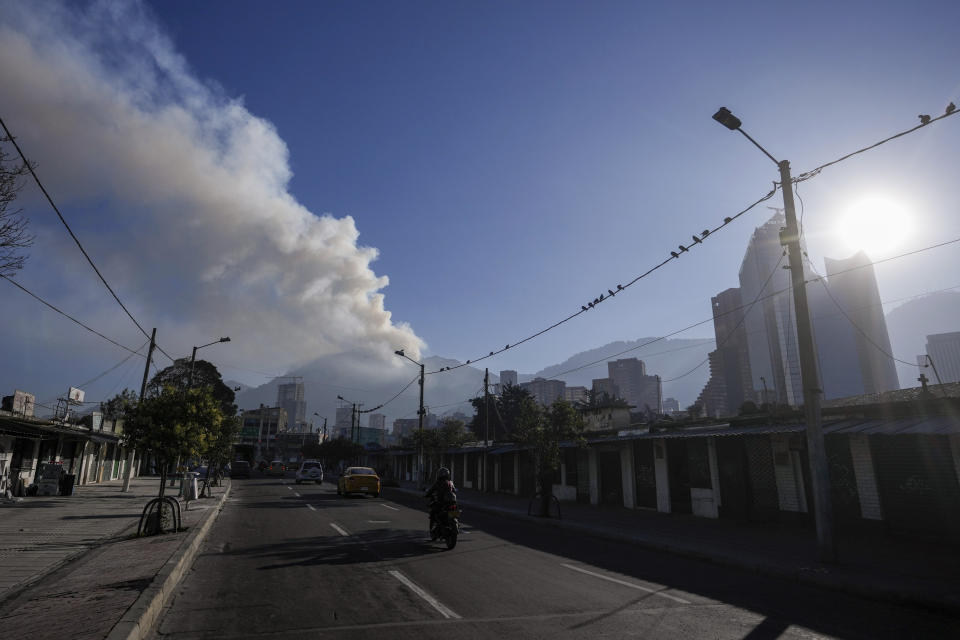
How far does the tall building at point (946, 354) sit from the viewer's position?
70125mm

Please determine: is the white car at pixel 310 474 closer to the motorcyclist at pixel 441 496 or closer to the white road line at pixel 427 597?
the motorcyclist at pixel 441 496

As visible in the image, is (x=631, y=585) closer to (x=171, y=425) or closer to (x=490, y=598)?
(x=490, y=598)

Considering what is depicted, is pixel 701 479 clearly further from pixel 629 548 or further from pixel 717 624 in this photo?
pixel 717 624

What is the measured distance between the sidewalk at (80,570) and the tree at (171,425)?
6.57 ft

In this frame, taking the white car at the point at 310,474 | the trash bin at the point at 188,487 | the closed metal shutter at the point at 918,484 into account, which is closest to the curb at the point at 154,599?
the trash bin at the point at 188,487

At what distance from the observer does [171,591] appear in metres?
7.74

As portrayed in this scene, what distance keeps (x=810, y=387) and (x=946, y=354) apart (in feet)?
A: 278

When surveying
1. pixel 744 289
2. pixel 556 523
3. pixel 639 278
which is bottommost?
pixel 556 523

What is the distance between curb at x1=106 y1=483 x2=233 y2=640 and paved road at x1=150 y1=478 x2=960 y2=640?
0.54 ft

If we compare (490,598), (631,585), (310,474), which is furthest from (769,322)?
(490,598)

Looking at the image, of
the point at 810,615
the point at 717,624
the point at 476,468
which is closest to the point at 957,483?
the point at 810,615

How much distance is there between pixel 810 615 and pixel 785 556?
503 centimetres

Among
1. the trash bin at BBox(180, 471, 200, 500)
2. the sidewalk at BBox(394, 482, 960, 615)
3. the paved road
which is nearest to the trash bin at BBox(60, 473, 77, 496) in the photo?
the trash bin at BBox(180, 471, 200, 500)

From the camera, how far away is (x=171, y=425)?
49.7 feet
